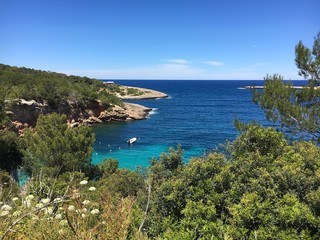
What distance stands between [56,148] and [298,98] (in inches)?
568

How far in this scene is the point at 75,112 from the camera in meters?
47.2

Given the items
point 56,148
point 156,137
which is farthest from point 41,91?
point 56,148

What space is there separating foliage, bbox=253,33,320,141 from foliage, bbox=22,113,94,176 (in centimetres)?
1181

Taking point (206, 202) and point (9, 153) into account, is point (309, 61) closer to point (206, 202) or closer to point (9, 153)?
point (206, 202)

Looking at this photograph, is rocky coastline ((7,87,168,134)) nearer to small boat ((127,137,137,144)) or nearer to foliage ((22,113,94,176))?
small boat ((127,137,137,144))

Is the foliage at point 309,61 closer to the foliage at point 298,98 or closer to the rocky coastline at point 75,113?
the foliage at point 298,98

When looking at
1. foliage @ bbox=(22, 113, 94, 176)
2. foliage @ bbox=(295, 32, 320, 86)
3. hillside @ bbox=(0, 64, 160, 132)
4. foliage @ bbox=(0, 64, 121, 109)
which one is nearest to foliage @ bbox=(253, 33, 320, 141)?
foliage @ bbox=(295, 32, 320, 86)

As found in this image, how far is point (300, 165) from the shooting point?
7.71 meters

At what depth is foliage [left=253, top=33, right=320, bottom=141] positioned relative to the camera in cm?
1269

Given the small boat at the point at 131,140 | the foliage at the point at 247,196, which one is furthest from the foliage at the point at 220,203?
the small boat at the point at 131,140

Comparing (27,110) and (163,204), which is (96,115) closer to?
(27,110)

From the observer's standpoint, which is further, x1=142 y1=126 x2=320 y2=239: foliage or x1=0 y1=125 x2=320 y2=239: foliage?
x1=142 y1=126 x2=320 y2=239: foliage

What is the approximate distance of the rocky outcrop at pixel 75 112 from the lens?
37.6 metres

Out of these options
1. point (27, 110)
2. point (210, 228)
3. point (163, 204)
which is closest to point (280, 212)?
point (210, 228)
